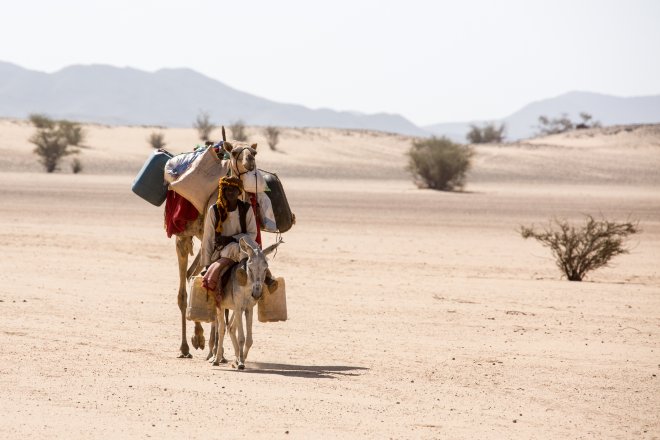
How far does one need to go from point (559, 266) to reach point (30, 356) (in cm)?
1183

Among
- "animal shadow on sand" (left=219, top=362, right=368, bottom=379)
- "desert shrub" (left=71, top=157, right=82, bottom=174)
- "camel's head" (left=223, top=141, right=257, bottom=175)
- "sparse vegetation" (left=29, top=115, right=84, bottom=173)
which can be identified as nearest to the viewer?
"camel's head" (left=223, top=141, right=257, bottom=175)

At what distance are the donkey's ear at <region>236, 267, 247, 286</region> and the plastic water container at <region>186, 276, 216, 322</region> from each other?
442 millimetres

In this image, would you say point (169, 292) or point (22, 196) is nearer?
point (169, 292)

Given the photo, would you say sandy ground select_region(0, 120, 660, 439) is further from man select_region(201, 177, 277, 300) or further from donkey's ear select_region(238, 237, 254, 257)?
donkey's ear select_region(238, 237, 254, 257)

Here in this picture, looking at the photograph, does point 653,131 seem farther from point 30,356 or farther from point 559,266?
point 30,356

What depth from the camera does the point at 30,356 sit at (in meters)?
11.6

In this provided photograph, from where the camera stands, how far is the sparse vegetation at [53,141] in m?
59.1

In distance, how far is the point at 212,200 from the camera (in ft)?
38.1

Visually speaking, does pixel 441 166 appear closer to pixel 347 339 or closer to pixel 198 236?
pixel 347 339

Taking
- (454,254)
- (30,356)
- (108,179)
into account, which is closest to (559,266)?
(454,254)


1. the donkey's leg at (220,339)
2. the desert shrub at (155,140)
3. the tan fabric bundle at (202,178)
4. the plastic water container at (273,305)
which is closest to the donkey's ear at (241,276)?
the plastic water container at (273,305)

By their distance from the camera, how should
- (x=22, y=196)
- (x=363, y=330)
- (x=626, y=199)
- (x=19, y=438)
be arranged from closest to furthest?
(x=19, y=438) → (x=363, y=330) → (x=22, y=196) → (x=626, y=199)

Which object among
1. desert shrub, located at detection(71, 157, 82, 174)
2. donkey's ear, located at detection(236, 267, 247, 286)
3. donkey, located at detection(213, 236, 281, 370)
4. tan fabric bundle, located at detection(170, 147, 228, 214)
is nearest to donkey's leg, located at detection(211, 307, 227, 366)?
donkey, located at detection(213, 236, 281, 370)

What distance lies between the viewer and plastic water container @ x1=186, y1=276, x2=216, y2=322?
1119 centimetres
